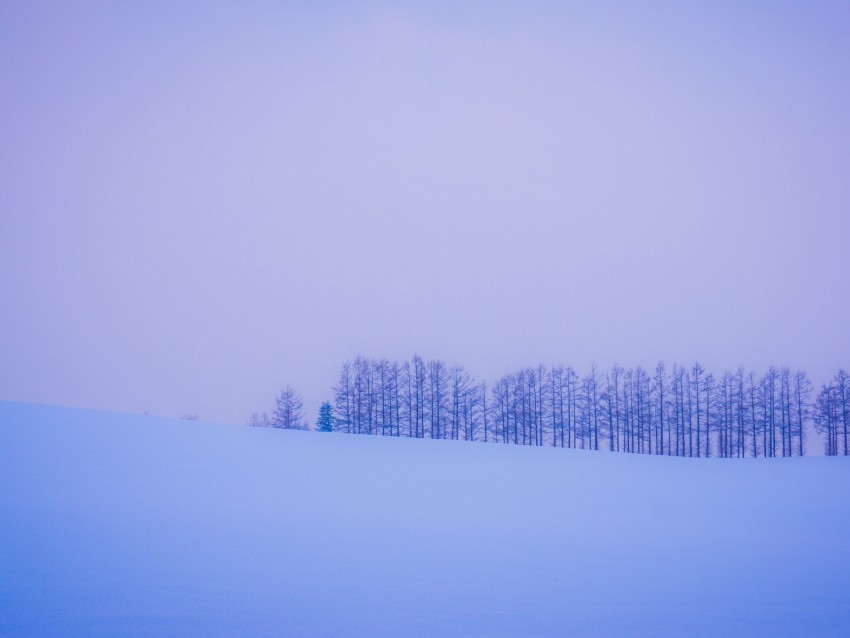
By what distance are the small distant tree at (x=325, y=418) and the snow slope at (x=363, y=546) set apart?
1608cm

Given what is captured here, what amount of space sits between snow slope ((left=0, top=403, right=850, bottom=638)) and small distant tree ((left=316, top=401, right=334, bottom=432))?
52.8ft

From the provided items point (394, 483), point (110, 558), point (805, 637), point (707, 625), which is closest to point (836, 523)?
point (805, 637)

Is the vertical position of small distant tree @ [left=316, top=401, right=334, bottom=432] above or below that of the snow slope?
below

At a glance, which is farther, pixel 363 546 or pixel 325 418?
pixel 325 418

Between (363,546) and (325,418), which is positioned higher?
(363,546)

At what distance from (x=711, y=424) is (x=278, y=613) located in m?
27.0

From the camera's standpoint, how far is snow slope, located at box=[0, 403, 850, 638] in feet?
12.4

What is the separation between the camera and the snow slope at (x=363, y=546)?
3766 mm

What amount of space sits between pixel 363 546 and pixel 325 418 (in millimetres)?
20376

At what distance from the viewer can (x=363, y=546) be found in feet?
16.6

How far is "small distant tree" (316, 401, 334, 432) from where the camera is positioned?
24609 millimetres

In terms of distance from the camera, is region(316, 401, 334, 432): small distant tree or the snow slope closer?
the snow slope

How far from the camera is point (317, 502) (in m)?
6.27

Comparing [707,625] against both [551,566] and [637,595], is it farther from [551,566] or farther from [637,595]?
[551,566]
